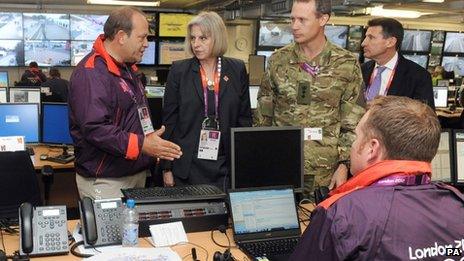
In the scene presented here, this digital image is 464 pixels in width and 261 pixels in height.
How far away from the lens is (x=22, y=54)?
10430 mm

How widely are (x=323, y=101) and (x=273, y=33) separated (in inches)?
355

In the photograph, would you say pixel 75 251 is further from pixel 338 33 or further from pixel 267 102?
pixel 338 33

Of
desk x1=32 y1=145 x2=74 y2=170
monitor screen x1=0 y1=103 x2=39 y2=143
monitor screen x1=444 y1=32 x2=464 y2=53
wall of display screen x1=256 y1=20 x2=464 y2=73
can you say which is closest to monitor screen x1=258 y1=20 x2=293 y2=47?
wall of display screen x1=256 y1=20 x2=464 y2=73

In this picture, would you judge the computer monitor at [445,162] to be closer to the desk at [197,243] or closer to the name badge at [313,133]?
the name badge at [313,133]

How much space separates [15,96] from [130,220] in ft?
12.3

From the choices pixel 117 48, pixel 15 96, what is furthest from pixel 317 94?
pixel 15 96

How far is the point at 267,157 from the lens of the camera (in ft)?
7.35

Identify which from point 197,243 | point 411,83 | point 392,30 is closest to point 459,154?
point 411,83

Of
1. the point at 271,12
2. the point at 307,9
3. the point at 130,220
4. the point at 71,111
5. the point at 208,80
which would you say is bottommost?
the point at 130,220

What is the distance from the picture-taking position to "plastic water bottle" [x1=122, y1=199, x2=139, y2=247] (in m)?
1.89

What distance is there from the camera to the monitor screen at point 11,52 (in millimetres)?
10312

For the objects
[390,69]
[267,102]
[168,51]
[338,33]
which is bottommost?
[267,102]

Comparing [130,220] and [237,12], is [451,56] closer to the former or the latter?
[237,12]

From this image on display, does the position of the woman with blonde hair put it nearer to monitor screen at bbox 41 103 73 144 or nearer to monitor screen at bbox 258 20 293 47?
monitor screen at bbox 41 103 73 144
